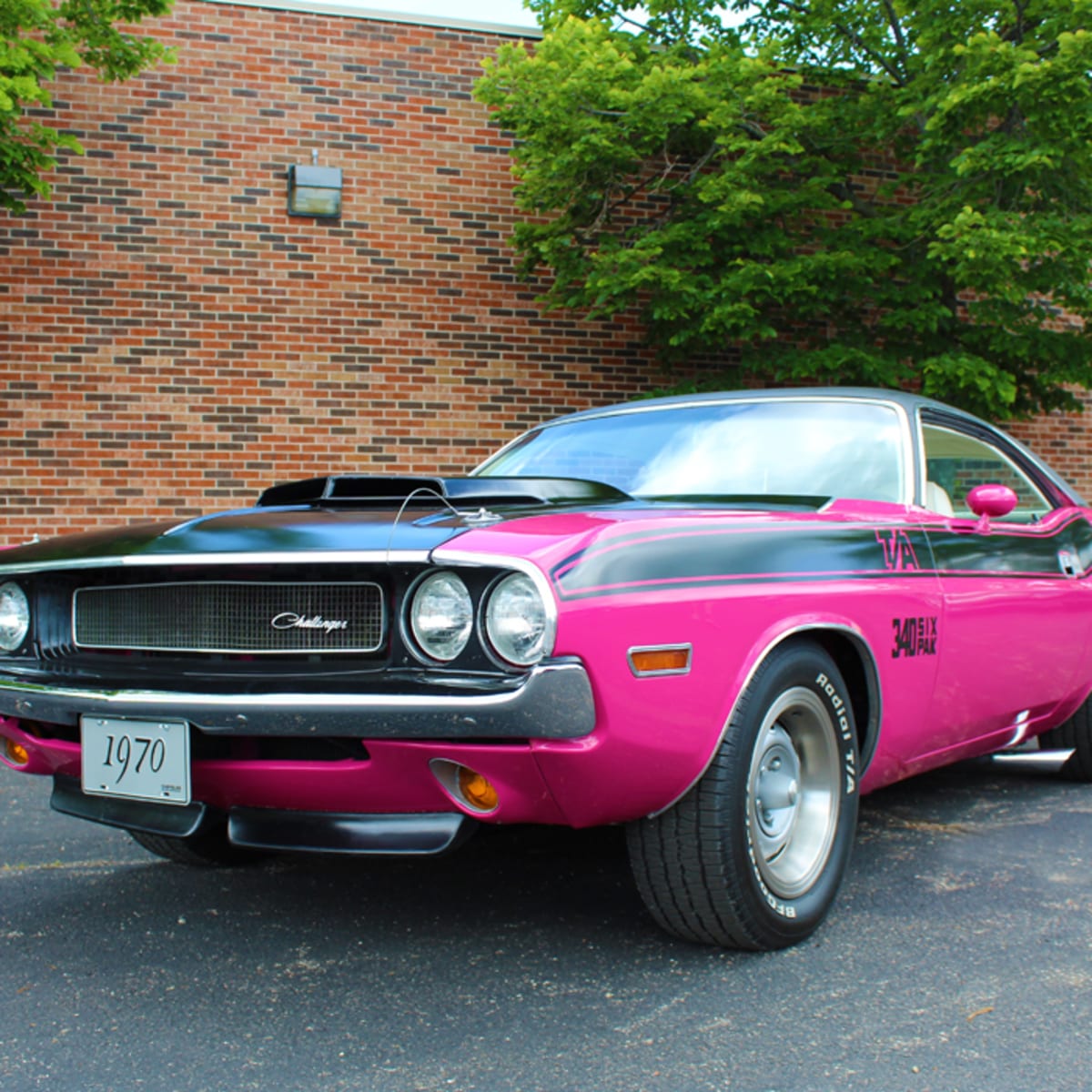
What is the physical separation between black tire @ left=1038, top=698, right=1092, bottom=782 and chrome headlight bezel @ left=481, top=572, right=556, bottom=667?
3081 mm

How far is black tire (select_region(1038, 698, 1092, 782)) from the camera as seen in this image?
4762 millimetres

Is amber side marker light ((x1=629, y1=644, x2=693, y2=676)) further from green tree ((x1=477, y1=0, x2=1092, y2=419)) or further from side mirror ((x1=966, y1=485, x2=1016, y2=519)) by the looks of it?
green tree ((x1=477, y1=0, x2=1092, y2=419))

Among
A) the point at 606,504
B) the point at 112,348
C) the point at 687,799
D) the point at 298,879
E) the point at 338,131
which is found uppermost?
the point at 338,131

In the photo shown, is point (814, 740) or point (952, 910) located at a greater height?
point (814, 740)

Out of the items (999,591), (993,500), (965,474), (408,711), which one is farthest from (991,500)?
(408,711)

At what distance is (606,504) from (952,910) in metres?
1.41

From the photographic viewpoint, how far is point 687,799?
2.65m

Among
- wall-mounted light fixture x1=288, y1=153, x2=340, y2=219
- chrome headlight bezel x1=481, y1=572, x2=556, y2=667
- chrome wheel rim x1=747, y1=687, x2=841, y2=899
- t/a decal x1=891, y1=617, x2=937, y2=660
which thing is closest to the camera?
chrome headlight bezel x1=481, y1=572, x2=556, y2=667

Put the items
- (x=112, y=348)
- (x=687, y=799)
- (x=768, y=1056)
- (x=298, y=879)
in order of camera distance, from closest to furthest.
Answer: (x=768, y=1056)
(x=687, y=799)
(x=298, y=879)
(x=112, y=348)

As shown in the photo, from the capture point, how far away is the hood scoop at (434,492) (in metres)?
3.13

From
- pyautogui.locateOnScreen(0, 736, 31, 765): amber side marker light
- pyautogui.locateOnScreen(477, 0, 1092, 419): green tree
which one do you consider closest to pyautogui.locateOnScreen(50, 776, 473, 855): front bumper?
pyautogui.locateOnScreen(0, 736, 31, 765): amber side marker light

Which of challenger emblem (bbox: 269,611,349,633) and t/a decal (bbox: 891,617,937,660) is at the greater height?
challenger emblem (bbox: 269,611,349,633)

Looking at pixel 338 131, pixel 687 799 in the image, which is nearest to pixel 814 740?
pixel 687 799

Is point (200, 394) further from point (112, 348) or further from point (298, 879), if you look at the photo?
point (298, 879)
